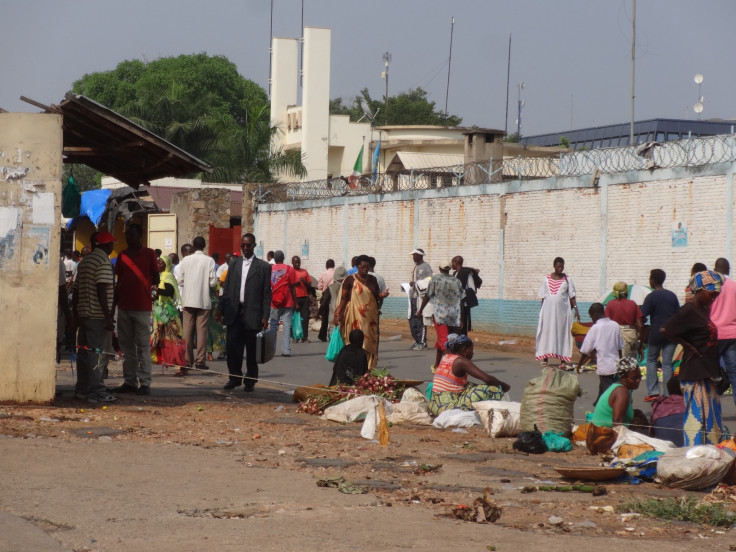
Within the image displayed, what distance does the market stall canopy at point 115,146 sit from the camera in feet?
34.2

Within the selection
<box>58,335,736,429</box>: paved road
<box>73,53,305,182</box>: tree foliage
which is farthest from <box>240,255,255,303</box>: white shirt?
<box>73,53,305,182</box>: tree foliage

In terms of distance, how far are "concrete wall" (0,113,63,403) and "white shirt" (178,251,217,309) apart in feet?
12.8

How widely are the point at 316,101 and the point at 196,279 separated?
3644cm

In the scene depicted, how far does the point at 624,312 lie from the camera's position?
13281 mm

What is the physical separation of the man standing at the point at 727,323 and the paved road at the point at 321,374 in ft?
2.26

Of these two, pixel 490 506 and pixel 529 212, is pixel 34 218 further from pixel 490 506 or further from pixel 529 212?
pixel 529 212

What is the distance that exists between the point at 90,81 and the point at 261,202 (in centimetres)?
4317

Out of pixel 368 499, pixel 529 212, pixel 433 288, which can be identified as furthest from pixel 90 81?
pixel 368 499

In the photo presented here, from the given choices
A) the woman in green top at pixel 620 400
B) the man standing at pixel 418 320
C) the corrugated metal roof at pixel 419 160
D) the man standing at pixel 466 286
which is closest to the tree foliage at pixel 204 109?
the corrugated metal roof at pixel 419 160

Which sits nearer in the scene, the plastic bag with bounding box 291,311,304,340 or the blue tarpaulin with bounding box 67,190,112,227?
the plastic bag with bounding box 291,311,304,340

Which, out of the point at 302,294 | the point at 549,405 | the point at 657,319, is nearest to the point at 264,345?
the point at 549,405

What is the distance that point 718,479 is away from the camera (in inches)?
290

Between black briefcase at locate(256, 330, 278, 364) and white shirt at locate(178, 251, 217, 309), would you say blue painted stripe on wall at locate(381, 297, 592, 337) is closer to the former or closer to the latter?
white shirt at locate(178, 251, 217, 309)

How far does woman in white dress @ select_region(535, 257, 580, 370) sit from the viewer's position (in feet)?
50.2
